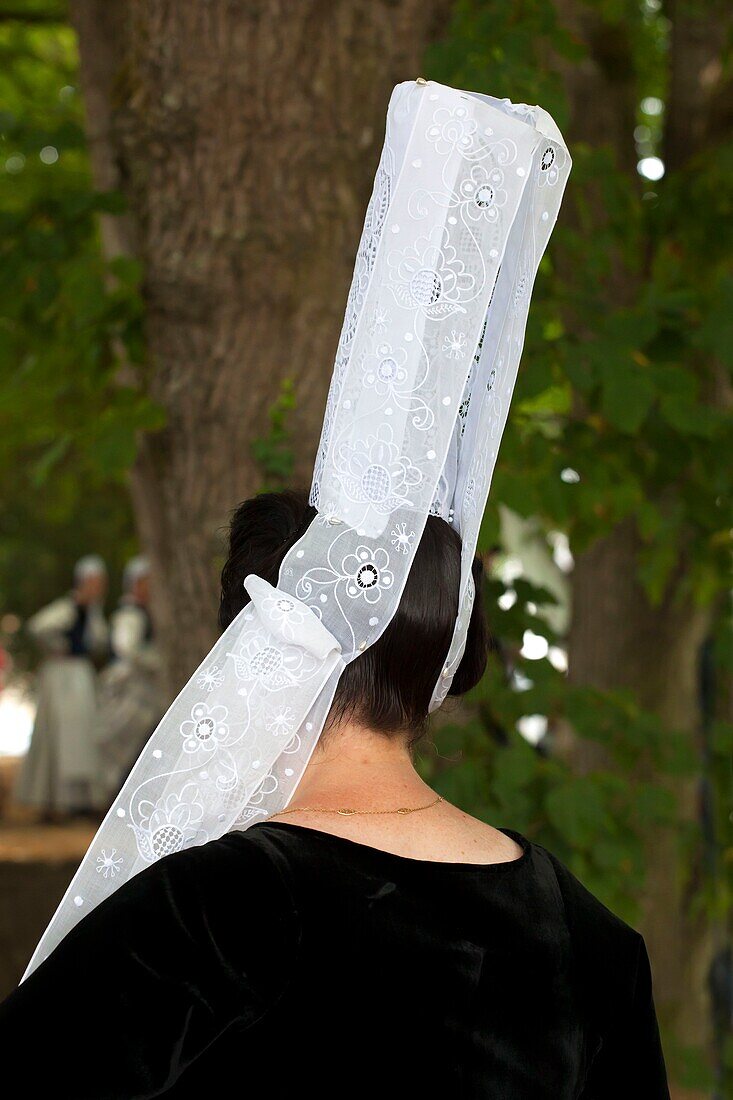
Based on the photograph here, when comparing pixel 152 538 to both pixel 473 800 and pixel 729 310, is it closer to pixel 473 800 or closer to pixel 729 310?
pixel 473 800

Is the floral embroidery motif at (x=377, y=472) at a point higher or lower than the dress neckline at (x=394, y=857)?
higher

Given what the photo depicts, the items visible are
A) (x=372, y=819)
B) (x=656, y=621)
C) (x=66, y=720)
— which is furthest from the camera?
(x=66, y=720)

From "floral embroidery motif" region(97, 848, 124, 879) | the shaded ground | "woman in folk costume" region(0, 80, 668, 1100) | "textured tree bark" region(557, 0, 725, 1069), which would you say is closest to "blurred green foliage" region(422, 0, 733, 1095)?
"textured tree bark" region(557, 0, 725, 1069)

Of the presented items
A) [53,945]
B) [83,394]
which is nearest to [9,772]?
[83,394]

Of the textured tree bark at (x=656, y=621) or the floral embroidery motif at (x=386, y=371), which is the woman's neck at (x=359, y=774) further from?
the textured tree bark at (x=656, y=621)

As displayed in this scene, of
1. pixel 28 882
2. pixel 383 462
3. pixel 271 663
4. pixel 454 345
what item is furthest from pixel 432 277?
pixel 28 882

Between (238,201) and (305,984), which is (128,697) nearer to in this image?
(238,201)

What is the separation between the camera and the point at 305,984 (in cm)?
131

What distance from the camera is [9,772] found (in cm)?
1304

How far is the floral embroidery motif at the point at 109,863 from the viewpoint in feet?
4.84

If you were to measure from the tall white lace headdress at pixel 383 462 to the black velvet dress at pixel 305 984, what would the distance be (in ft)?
0.56

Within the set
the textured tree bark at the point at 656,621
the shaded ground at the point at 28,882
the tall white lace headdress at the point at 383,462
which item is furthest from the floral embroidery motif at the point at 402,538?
the shaded ground at the point at 28,882

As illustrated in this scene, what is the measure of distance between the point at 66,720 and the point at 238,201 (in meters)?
7.90

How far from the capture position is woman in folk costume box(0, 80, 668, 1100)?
1267 millimetres
